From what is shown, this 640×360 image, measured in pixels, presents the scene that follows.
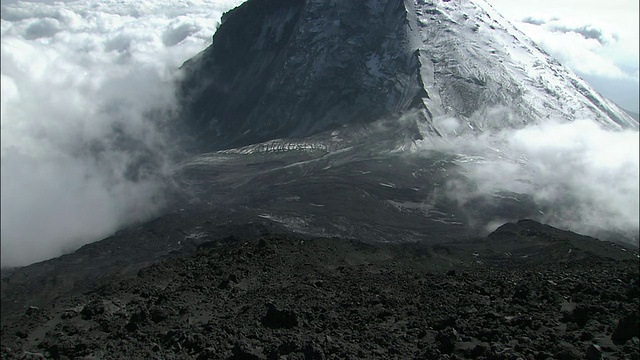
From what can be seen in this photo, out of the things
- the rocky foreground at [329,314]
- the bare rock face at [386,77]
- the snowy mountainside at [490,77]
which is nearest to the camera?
the rocky foreground at [329,314]

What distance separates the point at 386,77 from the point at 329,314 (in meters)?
104

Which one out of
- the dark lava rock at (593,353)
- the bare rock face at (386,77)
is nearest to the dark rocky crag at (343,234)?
the dark lava rock at (593,353)

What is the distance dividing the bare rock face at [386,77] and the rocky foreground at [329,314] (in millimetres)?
81955

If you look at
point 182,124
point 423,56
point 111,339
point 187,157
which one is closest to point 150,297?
point 111,339

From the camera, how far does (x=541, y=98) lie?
12606 centimetres

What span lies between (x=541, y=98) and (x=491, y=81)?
37.5ft

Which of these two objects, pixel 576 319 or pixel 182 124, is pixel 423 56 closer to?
pixel 182 124

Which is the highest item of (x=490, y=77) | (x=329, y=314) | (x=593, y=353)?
(x=490, y=77)

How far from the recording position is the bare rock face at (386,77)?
121 meters

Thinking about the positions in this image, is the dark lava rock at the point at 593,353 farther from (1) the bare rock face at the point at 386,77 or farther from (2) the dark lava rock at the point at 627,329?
(1) the bare rock face at the point at 386,77

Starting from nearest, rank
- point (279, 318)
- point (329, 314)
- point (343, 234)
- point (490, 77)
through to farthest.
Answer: point (279, 318)
point (329, 314)
point (343, 234)
point (490, 77)

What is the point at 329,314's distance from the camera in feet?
78.9

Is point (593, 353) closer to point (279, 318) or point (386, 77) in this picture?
point (279, 318)

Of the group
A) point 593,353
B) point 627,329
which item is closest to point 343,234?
point 627,329
